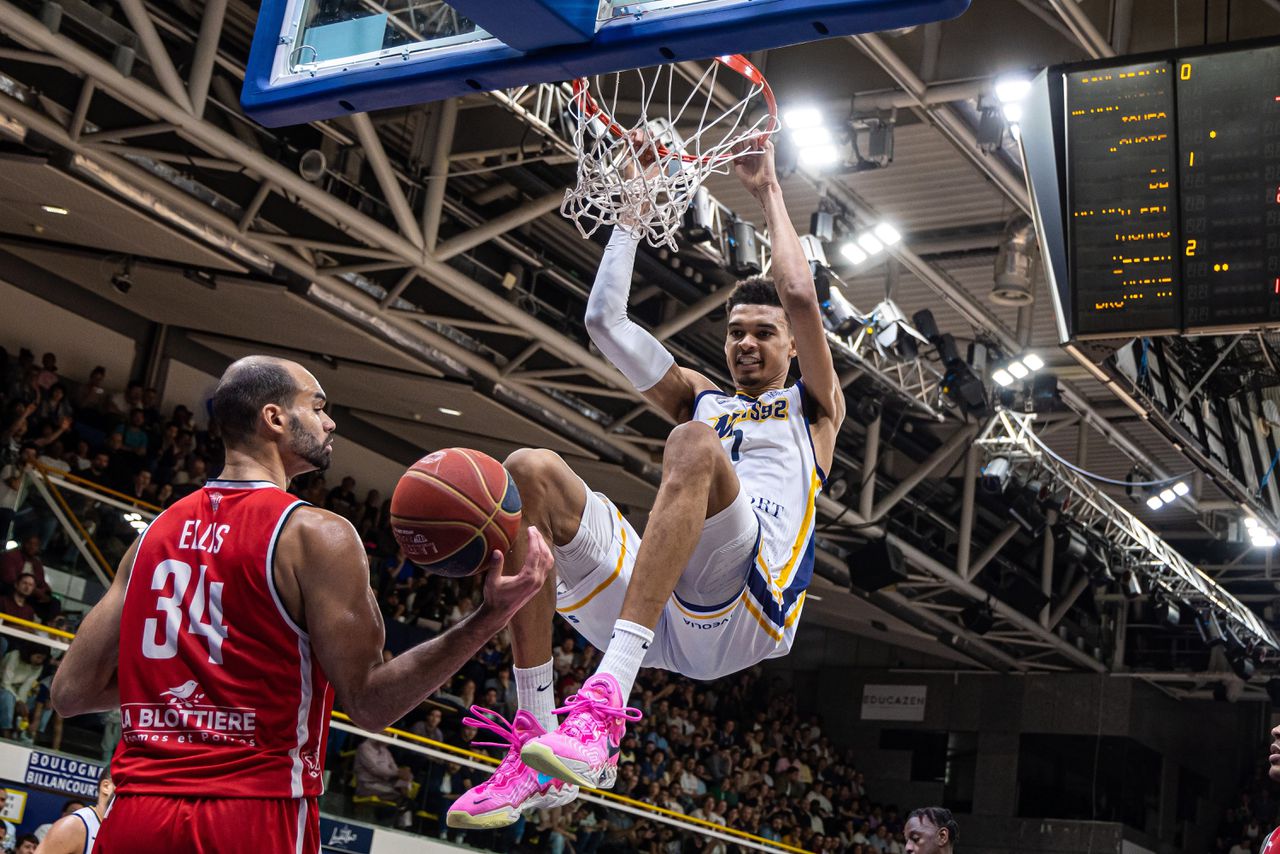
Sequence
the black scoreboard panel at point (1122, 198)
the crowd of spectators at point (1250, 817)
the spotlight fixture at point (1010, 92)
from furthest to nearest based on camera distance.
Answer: the crowd of spectators at point (1250, 817) < the spotlight fixture at point (1010, 92) < the black scoreboard panel at point (1122, 198)

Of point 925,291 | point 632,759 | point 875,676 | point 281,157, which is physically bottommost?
point 632,759

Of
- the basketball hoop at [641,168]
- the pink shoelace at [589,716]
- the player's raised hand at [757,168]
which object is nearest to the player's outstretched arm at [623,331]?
the basketball hoop at [641,168]

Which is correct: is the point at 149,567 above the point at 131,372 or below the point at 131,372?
below

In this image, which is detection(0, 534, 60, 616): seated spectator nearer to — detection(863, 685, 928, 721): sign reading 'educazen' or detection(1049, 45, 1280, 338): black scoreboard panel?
detection(1049, 45, 1280, 338): black scoreboard panel

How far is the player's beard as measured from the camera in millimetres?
3586

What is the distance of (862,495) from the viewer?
56.0 feet

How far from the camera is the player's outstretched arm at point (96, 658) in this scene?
3590 mm

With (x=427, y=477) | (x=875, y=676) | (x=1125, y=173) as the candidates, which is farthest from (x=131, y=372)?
(x=875, y=676)

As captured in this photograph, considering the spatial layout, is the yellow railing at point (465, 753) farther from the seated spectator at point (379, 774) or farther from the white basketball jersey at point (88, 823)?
the white basketball jersey at point (88, 823)

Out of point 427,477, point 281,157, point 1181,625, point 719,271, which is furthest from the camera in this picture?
point 1181,625

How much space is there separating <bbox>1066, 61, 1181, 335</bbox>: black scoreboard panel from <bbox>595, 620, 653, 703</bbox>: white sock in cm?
368

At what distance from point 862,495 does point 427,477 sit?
Answer: 1375 cm

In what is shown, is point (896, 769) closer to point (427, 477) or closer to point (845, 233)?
point (845, 233)

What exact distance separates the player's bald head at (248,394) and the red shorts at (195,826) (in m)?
0.88
